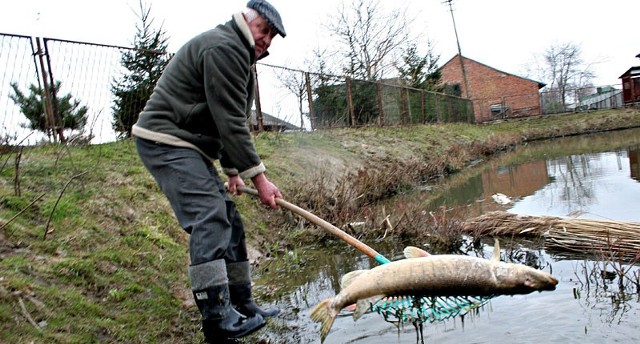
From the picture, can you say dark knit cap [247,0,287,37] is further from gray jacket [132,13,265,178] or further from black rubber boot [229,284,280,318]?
black rubber boot [229,284,280,318]

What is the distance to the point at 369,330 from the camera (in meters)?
3.81

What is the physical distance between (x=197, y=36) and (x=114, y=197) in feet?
9.38

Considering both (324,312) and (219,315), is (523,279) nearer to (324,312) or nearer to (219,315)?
(324,312)

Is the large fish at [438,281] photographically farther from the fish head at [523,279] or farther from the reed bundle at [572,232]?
the reed bundle at [572,232]

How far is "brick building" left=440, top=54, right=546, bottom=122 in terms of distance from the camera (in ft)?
154

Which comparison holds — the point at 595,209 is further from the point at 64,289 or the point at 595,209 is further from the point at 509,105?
the point at 509,105

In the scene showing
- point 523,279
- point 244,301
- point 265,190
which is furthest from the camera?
point 244,301

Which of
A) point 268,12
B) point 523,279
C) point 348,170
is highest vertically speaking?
point 268,12

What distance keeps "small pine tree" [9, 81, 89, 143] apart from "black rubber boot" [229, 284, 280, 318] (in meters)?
5.24

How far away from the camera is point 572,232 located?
17.4 ft

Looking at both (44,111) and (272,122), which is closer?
(44,111)

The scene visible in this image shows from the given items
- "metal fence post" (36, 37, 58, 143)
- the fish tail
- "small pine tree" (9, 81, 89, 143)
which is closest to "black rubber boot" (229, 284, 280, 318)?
the fish tail

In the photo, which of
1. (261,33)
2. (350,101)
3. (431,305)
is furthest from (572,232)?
(350,101)

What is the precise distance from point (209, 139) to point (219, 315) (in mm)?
1122
